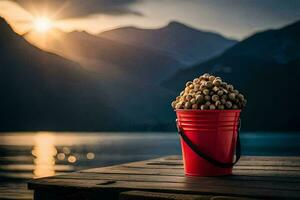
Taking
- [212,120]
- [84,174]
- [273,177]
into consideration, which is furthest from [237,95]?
[84,174]

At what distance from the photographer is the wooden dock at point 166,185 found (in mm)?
3656

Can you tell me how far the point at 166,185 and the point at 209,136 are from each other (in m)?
0.88

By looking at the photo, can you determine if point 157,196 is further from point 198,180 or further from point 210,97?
point 210,97

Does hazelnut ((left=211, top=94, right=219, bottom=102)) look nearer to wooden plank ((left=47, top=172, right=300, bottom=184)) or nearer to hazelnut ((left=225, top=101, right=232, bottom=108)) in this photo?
hazelnut ((left=225, top=101, right=232, bottom=108))

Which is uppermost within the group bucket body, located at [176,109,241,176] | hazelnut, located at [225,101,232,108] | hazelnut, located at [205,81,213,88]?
hazelnut, located at [205,81,213,88]

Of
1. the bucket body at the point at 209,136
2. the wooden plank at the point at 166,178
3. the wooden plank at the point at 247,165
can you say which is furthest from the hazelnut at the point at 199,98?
the wooden plank at the point at 247,165

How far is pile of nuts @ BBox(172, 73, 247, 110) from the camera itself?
484cm

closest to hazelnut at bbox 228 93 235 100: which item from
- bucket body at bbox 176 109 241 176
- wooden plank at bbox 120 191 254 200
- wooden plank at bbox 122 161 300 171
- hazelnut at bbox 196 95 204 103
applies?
bucket body at bbox 176 109 241 176

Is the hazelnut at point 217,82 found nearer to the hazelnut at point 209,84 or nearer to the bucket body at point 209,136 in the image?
the hazelnut at point 209,84

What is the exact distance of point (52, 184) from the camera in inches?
164

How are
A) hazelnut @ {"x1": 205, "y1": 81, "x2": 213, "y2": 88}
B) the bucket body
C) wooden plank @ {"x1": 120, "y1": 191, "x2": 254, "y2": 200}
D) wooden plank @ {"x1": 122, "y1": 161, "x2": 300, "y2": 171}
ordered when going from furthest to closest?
wooden plank @ {"x1": 122, "y1": 161, "x2": 300, "y2": 171} < hazelnut @ {"x1": 205, "y1": 81, "x2": 213, "y2": 88} < the bucket body < wooden plank @ {"x1": 120, "y1": 191, "x2": 254, "y2": 200}

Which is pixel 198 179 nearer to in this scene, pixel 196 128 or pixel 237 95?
pixel 196 128

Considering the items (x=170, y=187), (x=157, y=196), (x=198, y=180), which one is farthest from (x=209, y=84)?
(x=157, y=196)

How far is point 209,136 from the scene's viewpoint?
482 cm
